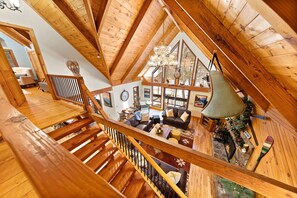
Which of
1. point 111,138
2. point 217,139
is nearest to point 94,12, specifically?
point 111,138

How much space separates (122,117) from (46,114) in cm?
432

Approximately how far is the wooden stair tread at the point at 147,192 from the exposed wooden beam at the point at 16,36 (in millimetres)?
6832

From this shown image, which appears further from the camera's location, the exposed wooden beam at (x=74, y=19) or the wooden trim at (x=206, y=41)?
the exposed wooden beam at (x=74, y=19)

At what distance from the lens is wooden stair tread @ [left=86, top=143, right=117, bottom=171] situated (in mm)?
2230

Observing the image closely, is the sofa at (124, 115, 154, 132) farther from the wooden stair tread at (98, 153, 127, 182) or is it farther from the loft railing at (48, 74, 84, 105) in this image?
the loft railing at (48, 74, 84, 105)

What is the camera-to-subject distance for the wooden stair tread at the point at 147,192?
95.6 inches

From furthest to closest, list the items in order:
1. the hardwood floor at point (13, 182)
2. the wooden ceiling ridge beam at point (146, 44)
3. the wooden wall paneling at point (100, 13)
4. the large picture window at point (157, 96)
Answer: the large picture window at point (157, 96)
the wooden ceiling ridge beam at point (146, 44)
the wooden wall paneling at point (100, 13)
the hardwood floor at point (13, 182)

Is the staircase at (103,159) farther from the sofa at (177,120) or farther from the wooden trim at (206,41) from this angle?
the sofa at (177,120)

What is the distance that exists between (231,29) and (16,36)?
298 inches

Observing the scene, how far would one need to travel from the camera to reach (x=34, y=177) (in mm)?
340

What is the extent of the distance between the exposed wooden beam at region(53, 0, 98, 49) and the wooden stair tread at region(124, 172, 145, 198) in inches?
151

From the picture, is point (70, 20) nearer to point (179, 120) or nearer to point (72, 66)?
point (72, 66)

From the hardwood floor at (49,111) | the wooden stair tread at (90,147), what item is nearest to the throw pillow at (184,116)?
the wooden stair tread at (90,147)

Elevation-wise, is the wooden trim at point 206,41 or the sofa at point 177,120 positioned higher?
the wooden trim at point 206,41
